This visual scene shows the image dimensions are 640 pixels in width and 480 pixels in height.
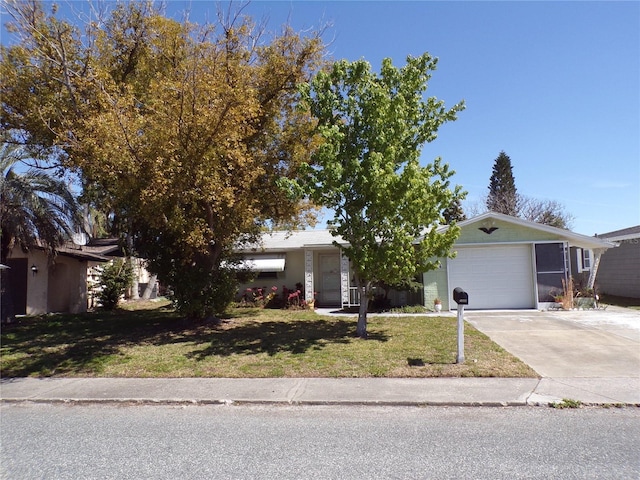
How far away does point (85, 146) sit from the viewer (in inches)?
371

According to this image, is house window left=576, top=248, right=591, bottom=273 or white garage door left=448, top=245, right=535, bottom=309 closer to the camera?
white garage door left=448, top=245, right=535, bottom=309

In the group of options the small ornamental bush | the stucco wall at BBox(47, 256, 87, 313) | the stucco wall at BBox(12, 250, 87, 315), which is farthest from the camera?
the small ornamental bush

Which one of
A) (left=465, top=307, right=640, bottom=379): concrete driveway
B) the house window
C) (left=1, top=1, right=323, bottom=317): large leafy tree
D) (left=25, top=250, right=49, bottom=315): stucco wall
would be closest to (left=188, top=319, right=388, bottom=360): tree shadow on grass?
(left=1, top=1, right=323, bottom=317): large leafy tree

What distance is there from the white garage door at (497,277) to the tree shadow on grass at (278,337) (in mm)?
5059

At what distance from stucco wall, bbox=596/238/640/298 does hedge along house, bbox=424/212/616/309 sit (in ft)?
15.8

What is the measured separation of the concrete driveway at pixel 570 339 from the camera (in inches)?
311

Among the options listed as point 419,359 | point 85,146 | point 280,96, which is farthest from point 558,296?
point 85,146

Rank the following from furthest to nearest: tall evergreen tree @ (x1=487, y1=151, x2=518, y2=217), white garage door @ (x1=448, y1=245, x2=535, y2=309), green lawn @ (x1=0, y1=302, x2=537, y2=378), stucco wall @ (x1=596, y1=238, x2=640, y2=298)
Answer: tall evergreen tree @ (x1=487, y1=151, x2=518, y2=217)
stucco wall @ (x1=596, y1=238, x2=640, y2=298)
white garage door @ (x1=448, y1=245, x2=535, y2=309)
green lawn @ (x1=0, y1=302, x2=537, y2=378)

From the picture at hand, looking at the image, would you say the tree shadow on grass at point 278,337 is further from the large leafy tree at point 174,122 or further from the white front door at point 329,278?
the white front door at point 329,278

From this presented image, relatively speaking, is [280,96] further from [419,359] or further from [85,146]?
[419,359]

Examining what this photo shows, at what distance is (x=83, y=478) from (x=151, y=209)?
6.51 m

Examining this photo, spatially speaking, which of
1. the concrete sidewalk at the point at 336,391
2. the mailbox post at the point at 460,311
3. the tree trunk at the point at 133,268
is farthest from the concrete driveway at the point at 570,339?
the tree trunk at the point at 133,268

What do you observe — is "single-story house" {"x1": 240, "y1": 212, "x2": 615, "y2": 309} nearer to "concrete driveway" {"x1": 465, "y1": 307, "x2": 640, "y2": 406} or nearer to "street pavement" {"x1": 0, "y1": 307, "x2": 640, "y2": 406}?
"concrete driveway" {"x1": 465, "y1": 307, "x2": 640, "y2": 406}

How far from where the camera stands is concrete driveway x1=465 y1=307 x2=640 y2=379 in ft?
25.9
